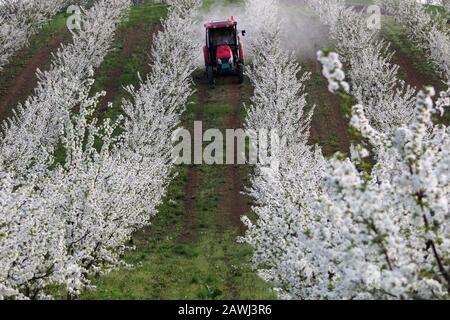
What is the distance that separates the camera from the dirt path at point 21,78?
53.4 meters

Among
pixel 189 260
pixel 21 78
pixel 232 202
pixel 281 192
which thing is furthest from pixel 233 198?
pixel 21 78

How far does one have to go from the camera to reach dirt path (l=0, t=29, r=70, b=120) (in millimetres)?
53438

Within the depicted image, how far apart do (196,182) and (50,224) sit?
25.8 meters

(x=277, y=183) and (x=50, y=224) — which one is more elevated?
(x=277, y=183)

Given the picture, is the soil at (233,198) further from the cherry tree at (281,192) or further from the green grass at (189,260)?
the cherry tree at (281,192)

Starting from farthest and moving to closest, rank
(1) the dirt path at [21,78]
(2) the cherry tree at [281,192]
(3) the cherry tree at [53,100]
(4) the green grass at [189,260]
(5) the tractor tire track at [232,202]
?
(1) the dirt path at [21,78]
(5) the tractor tire track at [232,202]
(3) the cherry tree at [53,100]
(4) the green grass at [189,260]
(2) the cherry tree at [281,192]

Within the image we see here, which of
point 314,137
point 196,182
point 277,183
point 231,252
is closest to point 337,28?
point 314,137

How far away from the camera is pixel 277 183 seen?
760 inches

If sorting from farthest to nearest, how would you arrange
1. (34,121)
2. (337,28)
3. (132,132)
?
(337,28)
(34,121)
(132,132)

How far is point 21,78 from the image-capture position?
5922 cm

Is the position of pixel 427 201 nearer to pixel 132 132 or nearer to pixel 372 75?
pixel 132 132

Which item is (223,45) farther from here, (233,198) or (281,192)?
(281,192)

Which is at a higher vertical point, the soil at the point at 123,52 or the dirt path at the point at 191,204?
the soil at the point at 123,52

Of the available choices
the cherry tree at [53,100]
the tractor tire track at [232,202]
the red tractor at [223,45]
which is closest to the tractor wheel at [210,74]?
the red tractor at [223,45]
